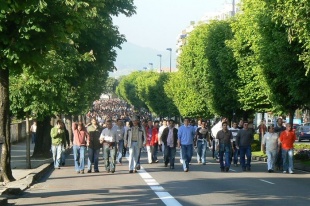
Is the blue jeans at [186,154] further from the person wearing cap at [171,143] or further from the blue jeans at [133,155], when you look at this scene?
the blue jeans at [133,155]

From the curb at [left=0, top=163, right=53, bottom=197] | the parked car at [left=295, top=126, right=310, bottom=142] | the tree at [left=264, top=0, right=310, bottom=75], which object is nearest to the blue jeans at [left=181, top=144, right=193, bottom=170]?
the curb at [left=0, top=163, right=53, bottom=197]

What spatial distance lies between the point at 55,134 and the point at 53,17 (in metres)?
12.6

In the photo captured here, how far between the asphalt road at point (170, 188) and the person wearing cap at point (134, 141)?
0.61 m

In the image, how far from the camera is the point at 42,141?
127ft

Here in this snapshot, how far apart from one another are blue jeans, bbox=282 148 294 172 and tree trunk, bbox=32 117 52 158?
13.6m

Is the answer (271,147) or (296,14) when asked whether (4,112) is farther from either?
(271,147)

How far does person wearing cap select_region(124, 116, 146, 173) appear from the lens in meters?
27.6

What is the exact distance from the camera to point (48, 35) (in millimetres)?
18641

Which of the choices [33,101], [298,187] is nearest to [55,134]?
[33,101]

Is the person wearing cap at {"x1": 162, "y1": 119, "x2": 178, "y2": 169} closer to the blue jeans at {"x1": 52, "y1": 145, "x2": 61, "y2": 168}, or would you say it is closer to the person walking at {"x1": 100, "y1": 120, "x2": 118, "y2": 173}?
the person walking at {"x1": 100, "y1": 120, "x2": 118, "y2": 173}

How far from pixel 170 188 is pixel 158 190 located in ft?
2.19

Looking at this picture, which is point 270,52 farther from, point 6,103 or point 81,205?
point 81,205

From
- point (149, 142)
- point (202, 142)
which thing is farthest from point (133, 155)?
point (149, 142)

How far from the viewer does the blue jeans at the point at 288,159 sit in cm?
2831
